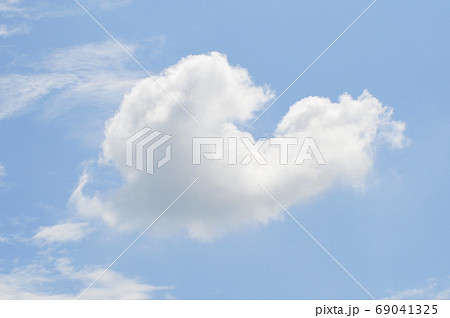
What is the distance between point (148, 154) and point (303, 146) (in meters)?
7.40
